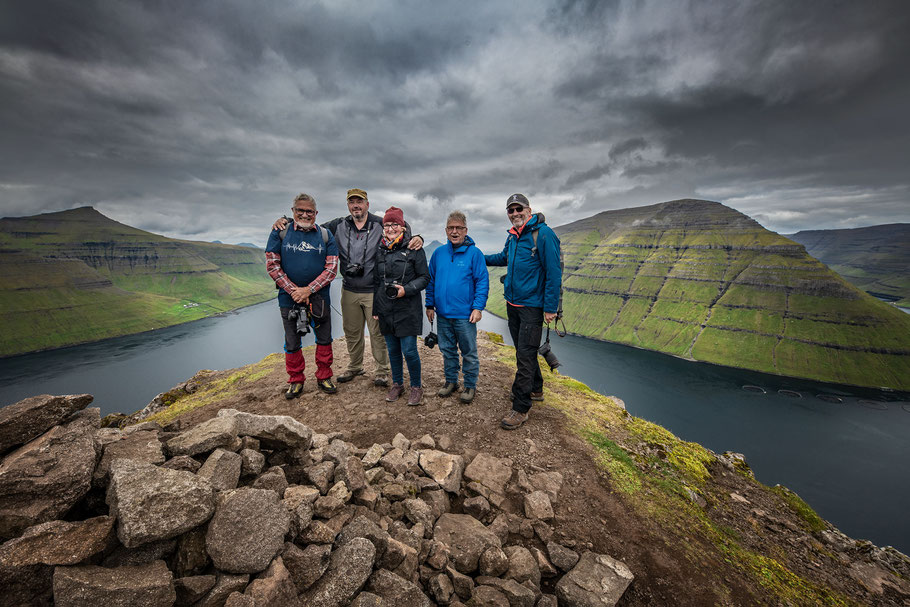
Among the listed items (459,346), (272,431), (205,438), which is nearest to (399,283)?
(459,346)

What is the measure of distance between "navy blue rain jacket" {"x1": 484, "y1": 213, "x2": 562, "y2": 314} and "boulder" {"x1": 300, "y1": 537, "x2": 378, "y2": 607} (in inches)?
181

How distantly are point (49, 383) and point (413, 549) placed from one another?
115m

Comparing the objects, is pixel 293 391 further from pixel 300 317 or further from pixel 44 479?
pixel 44 479

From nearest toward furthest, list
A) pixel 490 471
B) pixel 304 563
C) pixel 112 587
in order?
pixel 112 587, pixel 304 563, pixel 490 471

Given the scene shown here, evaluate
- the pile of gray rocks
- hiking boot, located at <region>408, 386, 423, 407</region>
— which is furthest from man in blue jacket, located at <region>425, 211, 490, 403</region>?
the pile of gray rocks

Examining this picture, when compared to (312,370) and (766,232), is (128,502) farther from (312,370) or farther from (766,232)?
(766,232)

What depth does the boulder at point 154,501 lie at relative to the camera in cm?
248

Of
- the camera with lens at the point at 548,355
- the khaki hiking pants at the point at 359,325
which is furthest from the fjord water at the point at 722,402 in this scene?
the camera with lens at the point at 548,355

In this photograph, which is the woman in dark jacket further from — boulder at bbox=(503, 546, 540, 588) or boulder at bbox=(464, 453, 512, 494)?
boulder at bbox=(503, 546, 540, 588)

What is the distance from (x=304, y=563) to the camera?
2.78 m

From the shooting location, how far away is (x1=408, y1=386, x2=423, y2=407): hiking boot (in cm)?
675

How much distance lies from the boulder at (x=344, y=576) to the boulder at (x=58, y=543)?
1574 mm

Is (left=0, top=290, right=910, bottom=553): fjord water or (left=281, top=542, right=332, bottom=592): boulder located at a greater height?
(left=281, top=542, right=332, bottom=592): boulder

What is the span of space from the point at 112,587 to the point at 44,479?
1.16 meters
